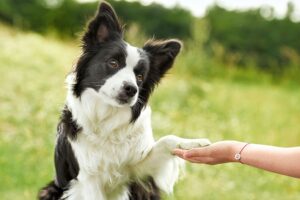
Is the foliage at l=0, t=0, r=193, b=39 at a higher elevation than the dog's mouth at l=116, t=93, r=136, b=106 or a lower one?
higher

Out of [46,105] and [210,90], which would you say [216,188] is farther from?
[210,90]

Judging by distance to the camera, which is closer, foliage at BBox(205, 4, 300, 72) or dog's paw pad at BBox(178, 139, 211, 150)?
dog's paw pad at BBox(178, 139, 211, 150)

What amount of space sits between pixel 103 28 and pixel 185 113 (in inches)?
237

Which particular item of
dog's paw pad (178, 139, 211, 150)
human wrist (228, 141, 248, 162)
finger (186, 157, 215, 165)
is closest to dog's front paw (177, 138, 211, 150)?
dog's paw pad (178, 139, 211, 150)

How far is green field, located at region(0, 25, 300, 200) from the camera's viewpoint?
260 inches

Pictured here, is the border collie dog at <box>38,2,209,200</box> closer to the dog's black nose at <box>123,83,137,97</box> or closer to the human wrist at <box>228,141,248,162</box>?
the dog's black nose at <box>123,83,137,97</box>

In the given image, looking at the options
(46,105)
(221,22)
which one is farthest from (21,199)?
(221,22)

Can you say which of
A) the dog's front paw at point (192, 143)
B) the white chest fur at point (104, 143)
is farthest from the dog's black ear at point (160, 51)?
the dog's front paw at point (192, 143)

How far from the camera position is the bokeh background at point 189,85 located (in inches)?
272

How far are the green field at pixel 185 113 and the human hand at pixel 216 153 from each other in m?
0.99

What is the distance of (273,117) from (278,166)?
8472 millimetres

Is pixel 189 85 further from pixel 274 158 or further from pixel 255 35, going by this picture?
pixel 274 158

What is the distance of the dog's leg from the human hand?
31 cm

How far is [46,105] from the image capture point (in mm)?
8938
